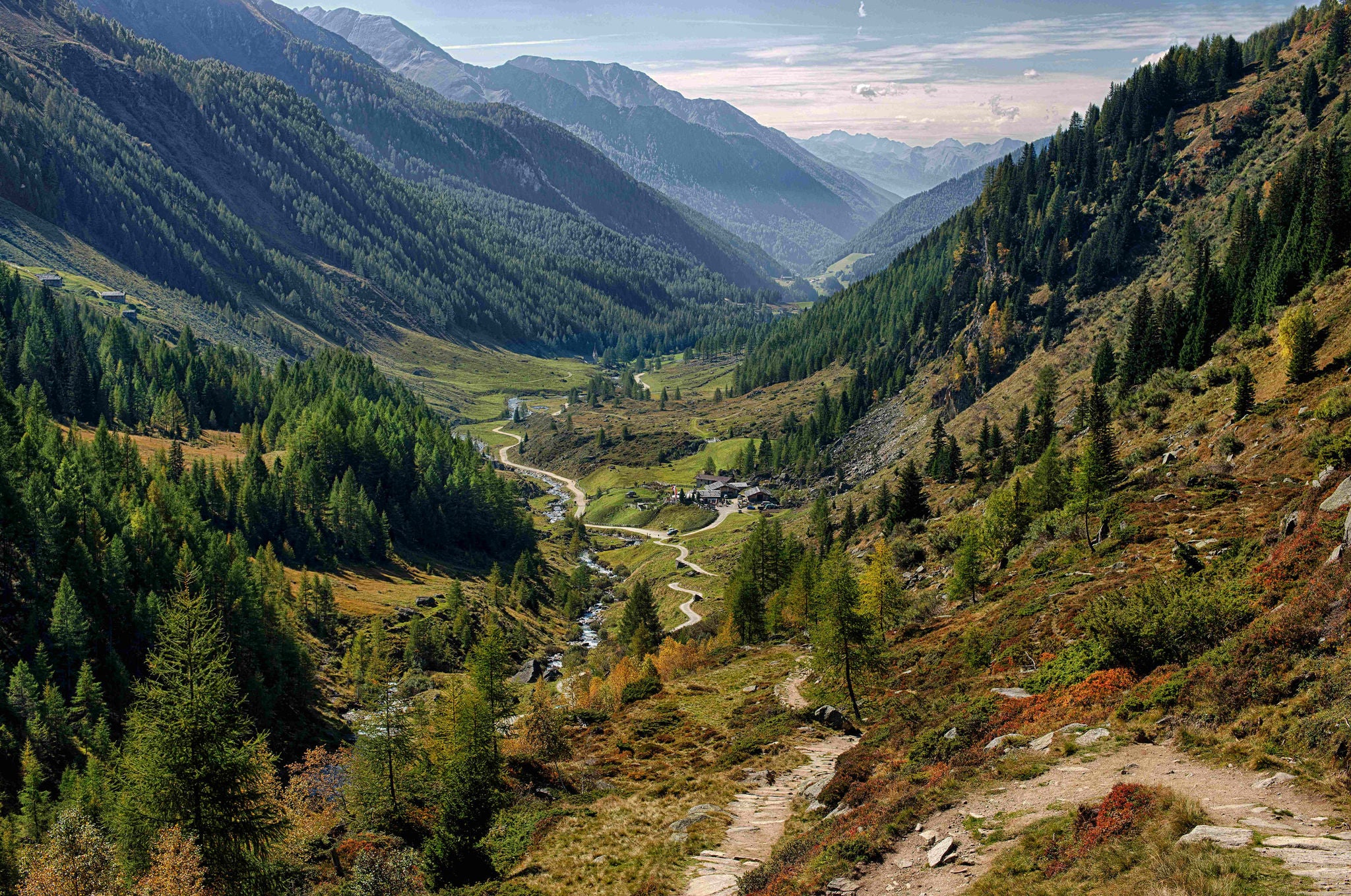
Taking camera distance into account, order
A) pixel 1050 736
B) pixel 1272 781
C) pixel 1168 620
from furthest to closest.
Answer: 1. pixel 1168 620
2. pixel 1050 736
3. pixel 1272 781

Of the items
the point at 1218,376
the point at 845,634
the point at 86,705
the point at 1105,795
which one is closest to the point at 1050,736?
Result: the point at 1105,795

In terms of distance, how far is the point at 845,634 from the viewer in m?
54.7

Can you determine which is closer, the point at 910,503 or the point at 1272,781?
the point at 1272,781

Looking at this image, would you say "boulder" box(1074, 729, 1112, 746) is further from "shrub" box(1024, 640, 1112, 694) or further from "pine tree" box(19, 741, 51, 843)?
"pine tree" box(19, 741, 51, 843)

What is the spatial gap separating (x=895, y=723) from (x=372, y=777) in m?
35.9

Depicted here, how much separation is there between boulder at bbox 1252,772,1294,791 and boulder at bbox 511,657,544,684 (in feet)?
314

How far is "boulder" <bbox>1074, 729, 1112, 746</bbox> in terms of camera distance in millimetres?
30938

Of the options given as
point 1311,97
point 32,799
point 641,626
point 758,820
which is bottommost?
point 641,626

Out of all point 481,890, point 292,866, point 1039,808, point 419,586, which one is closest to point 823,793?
point 1039,808

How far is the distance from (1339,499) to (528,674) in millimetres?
96999

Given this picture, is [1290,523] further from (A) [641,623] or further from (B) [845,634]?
(A) [641,623]

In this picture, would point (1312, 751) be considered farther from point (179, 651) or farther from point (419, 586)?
point (419, 586)

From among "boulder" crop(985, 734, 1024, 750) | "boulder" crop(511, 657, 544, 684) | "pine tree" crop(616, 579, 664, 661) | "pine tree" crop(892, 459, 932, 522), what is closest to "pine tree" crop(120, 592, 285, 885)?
"boulder" crop(985, 734, 1024, 750)

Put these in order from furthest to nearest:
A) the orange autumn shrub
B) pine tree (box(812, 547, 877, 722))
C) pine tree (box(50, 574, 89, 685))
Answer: the orange autumn shrub
pine tree (box(50, 574, 89, 685))
pine tree (box(812, 547, 877, 722))
